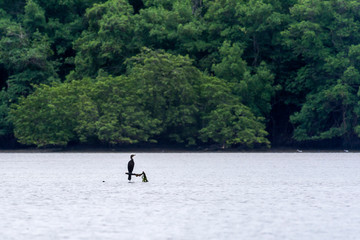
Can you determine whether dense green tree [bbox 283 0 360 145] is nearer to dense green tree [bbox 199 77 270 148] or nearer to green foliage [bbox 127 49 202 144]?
dense green tree [bbox 199 77 270 148]

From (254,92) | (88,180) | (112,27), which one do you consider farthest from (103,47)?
(88,180)

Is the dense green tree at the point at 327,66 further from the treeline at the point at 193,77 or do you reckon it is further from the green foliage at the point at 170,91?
the green foliage at the point at 170,91

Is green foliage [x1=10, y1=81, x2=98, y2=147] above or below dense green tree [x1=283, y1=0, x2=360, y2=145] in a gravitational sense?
below

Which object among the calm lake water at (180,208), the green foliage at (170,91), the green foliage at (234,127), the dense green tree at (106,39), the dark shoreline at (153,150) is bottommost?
the calm lake water at (180,208)

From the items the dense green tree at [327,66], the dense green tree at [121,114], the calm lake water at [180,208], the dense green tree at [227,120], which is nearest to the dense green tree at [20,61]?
the dense green tree at [121,114]

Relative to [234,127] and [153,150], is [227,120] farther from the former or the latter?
[153,150]

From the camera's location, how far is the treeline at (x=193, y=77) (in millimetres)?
69812

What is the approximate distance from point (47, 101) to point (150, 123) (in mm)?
10814

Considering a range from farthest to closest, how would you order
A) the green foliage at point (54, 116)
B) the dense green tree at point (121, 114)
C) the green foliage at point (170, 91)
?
1. the green foliage at point (54, 116)
2. the green foliage at point (170, 91)
3. the dense green tree at point (121, 114)

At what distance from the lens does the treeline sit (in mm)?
69812

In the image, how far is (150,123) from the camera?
229 feet

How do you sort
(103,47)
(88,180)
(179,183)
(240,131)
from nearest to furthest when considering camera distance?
(179,183)
(88,180)
(240,131)
(103,47)

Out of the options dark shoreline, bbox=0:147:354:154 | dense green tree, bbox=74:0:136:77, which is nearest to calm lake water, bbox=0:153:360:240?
dark shoreline, bbox=0:147:354:154

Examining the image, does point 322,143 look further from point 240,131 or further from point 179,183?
point 179,183
